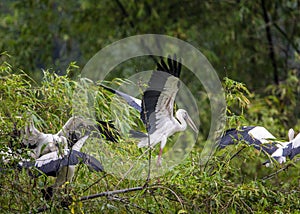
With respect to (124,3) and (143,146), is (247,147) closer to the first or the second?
(143,146)

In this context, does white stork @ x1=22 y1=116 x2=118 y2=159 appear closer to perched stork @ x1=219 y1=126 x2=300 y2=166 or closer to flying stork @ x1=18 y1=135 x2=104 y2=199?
flying stork @ x1=18 y1=135 x2=104 y2=199

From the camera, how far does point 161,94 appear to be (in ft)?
9.73

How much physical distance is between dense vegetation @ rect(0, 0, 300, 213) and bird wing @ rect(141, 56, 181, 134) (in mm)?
112

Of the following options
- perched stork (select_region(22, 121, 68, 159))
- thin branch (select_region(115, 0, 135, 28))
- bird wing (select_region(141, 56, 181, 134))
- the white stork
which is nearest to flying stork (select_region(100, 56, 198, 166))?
bird wing (select_region(141, 56, 181, 134))

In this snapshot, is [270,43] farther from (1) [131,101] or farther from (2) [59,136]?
(2) [59,136]

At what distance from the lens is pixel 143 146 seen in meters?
3.13

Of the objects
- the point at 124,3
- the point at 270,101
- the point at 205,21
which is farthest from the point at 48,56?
the point at 270,101

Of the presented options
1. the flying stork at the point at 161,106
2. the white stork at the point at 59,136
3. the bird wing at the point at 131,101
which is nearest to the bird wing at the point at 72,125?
the white stork at the point at 59,136

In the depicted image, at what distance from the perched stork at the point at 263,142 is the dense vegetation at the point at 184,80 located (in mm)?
47

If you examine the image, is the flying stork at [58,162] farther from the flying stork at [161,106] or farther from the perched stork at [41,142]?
the flying stork at [161,106]

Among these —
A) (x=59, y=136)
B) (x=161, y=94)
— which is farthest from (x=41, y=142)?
(x=161, y=94)

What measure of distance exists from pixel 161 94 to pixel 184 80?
3.84 metres

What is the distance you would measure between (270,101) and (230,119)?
323 cm

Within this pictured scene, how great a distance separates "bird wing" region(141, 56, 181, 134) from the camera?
9.58ft
